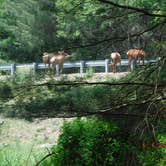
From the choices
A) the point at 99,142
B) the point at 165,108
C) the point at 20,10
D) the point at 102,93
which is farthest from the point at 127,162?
the point at 20,10

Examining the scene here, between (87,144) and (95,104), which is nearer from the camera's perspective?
(87,144)

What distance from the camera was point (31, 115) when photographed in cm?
743

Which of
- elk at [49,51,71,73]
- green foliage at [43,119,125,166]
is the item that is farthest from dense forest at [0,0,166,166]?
elk at [49,51,71,73]

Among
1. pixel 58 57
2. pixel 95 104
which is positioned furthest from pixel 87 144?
pixel 58 57

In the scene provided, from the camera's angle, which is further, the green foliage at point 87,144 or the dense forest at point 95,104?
the green foliage at point 87,144

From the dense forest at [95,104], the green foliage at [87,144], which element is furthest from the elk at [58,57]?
the green foliage at [87,144]

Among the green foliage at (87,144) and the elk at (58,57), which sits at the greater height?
the elk at (58,57)

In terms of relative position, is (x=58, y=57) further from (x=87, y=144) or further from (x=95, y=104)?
(x=87, y=144)

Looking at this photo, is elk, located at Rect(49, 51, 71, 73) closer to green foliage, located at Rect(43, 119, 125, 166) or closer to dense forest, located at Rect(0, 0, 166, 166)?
dense forest, located at Rect(0, 0, 166, 166)

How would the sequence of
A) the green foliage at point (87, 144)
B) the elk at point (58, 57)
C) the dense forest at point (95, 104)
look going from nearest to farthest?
1. the dense forest at point (95, 104)
2. the green foliage at point (87, 144)
3. the elk at point (58, 57)

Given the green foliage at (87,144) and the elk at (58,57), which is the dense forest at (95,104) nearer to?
the green foliage at (87,144)

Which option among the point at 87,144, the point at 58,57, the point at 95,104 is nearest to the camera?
the point at 87,144

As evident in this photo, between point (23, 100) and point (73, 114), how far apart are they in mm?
779

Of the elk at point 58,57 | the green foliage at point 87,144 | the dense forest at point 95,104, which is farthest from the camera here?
the elk at point 58,57
